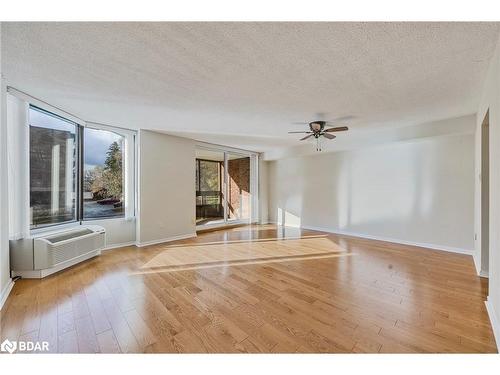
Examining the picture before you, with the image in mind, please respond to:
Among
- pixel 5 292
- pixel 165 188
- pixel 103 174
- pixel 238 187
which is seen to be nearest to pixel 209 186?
pixel 238 187

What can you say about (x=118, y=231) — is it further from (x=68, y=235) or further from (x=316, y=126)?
(x=316, y=126)

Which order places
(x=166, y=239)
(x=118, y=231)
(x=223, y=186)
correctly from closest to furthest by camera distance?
(x=118, y=231)
(x=166, y=239)
(x=223, y=186)

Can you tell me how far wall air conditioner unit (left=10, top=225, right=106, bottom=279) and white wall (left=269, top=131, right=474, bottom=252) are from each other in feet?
17.2

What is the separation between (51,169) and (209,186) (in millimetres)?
3464

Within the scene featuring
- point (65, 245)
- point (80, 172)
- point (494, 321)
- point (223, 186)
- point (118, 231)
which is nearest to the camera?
point (494, 321)

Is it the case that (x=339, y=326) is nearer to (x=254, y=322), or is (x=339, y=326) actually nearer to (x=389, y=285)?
(x=254, y=322)

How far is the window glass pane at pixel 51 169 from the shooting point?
304 cm

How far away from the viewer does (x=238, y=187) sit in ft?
22.6

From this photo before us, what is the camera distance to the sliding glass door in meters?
5.98

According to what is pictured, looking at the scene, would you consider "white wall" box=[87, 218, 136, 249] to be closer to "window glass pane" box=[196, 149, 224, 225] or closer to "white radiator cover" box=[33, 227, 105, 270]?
"white radiator cover" box=[33, 227, 105, 270]

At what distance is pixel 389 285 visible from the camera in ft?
8.32

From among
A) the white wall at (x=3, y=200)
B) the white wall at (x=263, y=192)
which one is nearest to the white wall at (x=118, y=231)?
the white wall at (x=3, y=200)

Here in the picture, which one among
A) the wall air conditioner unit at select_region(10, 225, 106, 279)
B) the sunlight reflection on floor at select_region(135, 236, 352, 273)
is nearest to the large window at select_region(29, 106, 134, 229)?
the wall air conditioner unit at select_region(10, 225, 106, 279)

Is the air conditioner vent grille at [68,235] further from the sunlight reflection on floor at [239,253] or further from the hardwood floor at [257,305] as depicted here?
the sunlight reflection on floor at [239,253]
